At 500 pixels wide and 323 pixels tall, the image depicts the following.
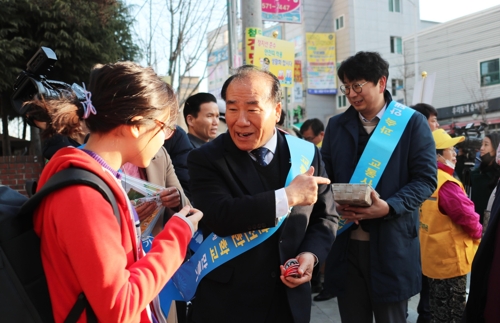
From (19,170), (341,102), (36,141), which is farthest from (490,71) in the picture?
(19,170)

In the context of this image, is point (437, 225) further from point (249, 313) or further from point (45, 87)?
point (45, 87)

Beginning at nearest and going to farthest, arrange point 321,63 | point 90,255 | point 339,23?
point 90,255
point 321,63
point 339,23

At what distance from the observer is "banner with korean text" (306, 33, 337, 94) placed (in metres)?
32.9

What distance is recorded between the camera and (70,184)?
142cm

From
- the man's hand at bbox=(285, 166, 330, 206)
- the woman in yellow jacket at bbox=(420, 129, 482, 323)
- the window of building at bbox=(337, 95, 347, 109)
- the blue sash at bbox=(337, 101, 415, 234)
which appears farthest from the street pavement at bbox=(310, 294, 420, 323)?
the window of building at bbox=(337, 95, 347, 109)

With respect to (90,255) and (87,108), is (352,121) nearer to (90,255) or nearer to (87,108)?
(87,108)

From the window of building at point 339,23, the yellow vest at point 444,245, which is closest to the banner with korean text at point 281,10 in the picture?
the yellow vest at point 444,245

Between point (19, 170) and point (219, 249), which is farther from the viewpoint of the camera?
point (19, 170)

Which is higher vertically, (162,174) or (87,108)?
(87,108)

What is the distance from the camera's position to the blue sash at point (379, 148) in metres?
3.10

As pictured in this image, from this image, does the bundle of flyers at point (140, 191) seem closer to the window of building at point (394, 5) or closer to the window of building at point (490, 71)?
the window of building at point (490, 71)

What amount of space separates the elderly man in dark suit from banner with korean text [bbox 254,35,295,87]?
13.1 ft

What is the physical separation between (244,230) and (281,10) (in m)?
7.35

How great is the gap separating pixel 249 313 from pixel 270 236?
0.39 metres
